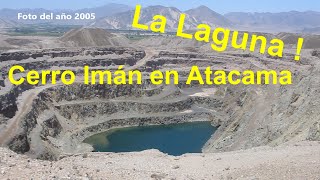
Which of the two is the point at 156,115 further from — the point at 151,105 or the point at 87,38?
the point at 87,38

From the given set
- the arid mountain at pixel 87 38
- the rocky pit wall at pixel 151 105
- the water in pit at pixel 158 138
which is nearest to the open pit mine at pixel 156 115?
the rocky pit wall at pixel 151 105

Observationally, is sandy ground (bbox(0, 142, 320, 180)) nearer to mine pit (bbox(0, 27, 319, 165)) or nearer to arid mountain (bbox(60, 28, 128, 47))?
mine pit (bbox(0, 27, 319, 165))

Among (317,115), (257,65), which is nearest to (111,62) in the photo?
(257,65)

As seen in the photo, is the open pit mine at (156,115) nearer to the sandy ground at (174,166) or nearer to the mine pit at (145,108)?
the sandy ground at (174,166)

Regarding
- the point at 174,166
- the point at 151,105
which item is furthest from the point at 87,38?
the point at 174,166

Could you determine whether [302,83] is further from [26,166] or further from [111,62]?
[111,62]
